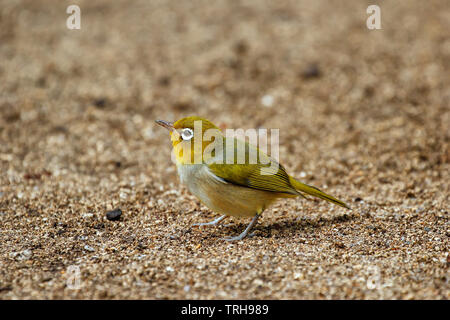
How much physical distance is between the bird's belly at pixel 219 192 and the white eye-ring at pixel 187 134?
0.74 feet

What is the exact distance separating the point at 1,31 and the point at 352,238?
23.4 ft

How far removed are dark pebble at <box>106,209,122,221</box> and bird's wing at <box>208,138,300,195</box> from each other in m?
1.13

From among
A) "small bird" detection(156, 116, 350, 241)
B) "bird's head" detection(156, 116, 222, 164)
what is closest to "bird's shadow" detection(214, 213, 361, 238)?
"small bird" detection(156, 116, 350, 241)

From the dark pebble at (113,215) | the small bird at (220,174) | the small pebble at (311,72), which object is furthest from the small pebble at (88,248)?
the small pebble at (311,72)

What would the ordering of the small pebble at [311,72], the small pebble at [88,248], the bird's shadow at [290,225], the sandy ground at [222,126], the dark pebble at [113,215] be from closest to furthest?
the sandy ground at [222,126] < the small pebble at [88,248] < the bird's shadow at [290,225] < the dark pebble at [113,215] < the small pebble at [311,72]

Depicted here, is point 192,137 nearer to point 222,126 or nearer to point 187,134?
point 187,134

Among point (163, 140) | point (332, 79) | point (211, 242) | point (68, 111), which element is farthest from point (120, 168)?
point (332, 79)

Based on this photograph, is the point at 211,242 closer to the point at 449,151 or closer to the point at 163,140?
the point at 163,140

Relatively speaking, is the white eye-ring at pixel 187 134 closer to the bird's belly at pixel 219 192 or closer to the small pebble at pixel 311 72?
the bird's belly at pixel 219 192

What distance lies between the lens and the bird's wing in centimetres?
384

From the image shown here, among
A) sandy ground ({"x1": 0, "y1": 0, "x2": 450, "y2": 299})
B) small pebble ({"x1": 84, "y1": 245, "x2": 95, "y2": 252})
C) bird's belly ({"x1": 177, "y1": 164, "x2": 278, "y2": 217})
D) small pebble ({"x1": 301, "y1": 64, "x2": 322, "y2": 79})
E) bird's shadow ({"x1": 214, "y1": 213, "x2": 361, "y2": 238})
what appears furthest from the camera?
small pebble ({"x1": 301, "y1": 64, "x2": 322, "y2": 79})

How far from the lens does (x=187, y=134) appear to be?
3.88 meters

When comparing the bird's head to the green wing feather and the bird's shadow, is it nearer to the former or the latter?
the green wing feather

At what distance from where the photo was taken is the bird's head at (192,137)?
3.87m
